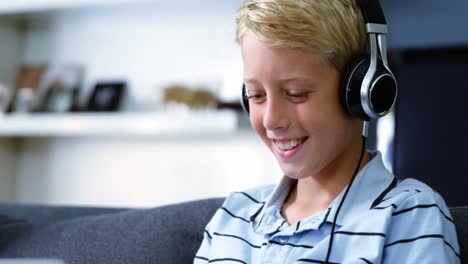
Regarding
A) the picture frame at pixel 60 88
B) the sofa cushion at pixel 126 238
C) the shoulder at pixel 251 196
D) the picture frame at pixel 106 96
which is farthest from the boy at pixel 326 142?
the picture frame at pixel 60 88

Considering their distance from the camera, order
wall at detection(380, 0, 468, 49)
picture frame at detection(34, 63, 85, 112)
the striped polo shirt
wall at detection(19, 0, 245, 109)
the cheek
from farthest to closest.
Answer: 1. picture frame at detection(34, 63, 85, 112)
2. wall at detection(19, 0, 245, 109)
3. wall at detection(380, 0, 468, 49)
4. the cheek
5. the striped polo shirt

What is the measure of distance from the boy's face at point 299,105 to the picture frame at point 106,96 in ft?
7.18

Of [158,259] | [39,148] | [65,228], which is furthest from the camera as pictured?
[39,148]

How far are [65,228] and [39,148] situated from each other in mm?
2212

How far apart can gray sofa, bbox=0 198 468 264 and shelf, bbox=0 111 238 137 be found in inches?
54.9

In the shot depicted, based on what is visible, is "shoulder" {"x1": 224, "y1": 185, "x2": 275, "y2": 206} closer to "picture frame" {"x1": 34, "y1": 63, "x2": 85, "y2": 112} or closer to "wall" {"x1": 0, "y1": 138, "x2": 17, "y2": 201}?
"picture frame" {"x1": 34, "y1": 63, "x2": 85, "y2": 112}

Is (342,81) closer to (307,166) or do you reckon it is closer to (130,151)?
(307,166)

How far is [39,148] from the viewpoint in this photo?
11.1 feet

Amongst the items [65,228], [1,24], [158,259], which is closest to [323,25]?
[158,259]

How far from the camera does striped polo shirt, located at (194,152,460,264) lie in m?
0.81

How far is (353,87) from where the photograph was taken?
2.82ft

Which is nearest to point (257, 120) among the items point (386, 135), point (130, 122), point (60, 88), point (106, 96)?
point (386, 135)

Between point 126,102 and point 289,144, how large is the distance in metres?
2.30

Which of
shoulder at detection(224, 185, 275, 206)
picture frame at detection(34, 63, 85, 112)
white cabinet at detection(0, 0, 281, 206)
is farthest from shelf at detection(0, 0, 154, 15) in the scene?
shoulder at detection(224, 185, 275, 206)
